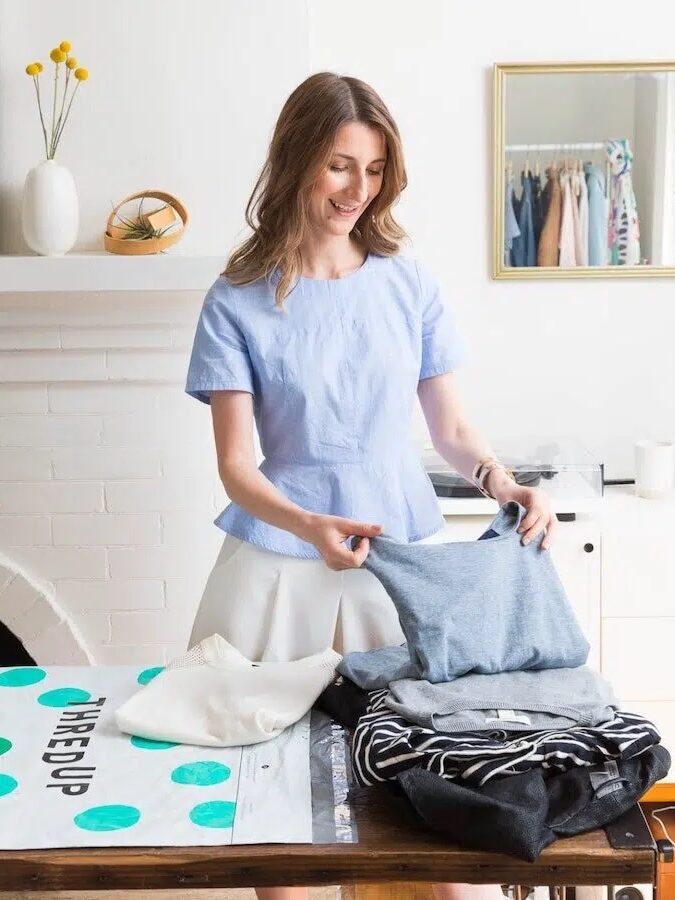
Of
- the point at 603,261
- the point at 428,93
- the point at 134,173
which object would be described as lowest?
the point at 603,261

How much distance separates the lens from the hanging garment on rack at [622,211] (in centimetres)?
293

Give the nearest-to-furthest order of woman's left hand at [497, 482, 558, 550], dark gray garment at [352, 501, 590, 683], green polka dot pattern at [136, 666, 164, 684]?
dark gray garment at [352, 501, 590, 683] → woman's left hand at [497, 482, 558, 550] → green polka dot pattern at [136, 666, 164, 684]

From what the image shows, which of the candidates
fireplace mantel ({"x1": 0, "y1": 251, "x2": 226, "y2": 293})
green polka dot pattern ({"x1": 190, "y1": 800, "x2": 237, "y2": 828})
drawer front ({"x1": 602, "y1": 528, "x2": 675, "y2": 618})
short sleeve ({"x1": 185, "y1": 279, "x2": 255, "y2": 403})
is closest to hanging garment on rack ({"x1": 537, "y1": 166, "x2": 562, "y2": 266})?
drawer front ({"x1": 602, "y1": 528, "x2": 675, "y2": 618})

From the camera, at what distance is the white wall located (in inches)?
105

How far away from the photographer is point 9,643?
9.85 ft

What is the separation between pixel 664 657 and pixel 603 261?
1053 mm

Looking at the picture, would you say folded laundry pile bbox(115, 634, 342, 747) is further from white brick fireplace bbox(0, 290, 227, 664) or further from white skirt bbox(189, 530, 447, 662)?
white brick fireplace bbox(0, 290, 227, 664)

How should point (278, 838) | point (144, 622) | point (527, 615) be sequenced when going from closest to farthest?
point (278, 838) < point (527, 615) < point (144, 622)

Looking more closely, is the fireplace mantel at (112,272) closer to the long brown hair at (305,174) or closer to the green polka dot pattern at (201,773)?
the long brown hair at (305,174)

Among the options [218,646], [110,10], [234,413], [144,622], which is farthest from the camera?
[144,622]

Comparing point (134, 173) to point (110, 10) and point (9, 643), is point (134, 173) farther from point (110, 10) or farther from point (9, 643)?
point (9, 643)

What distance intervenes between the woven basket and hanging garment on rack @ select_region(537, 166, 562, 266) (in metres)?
0.97

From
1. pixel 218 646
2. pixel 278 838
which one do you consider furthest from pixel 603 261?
pixel 278 838

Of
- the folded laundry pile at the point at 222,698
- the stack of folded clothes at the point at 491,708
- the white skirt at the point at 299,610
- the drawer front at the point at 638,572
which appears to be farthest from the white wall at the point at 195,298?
the stack of folded clothes at the point at 491,708
